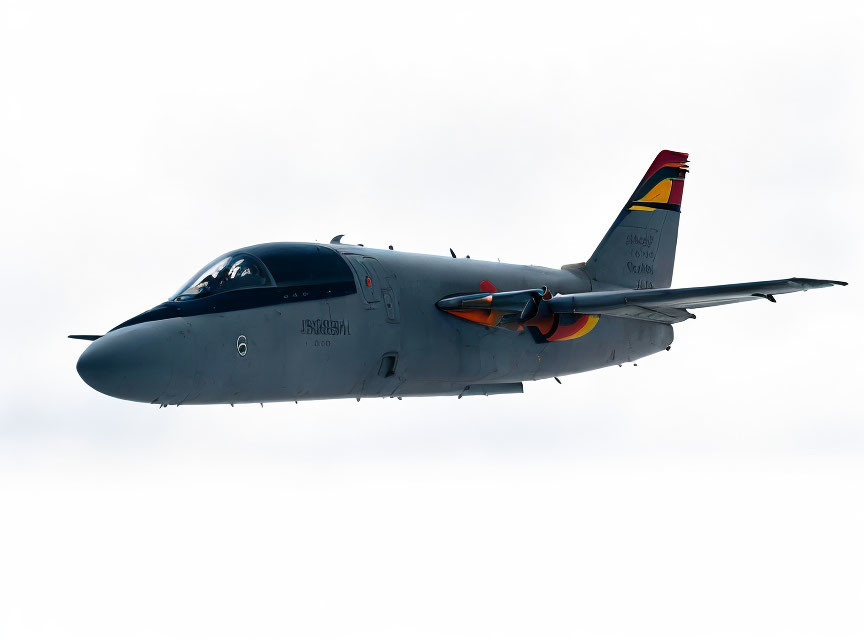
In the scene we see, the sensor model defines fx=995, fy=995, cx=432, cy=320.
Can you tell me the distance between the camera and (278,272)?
15.9m

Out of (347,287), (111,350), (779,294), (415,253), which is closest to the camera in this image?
(111,350)

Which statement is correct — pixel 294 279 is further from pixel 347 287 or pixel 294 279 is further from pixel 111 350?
pixel 111 350

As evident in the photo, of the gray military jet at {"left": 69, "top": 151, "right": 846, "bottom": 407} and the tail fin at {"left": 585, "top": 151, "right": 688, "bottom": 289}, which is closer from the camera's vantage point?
the gray military jet at {"left": 69, "top": 151, "right": 846, "bottom": 407}

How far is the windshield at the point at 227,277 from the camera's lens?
1518cm

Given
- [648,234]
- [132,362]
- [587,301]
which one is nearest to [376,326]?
[587,301]

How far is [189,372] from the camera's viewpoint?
46.6ft

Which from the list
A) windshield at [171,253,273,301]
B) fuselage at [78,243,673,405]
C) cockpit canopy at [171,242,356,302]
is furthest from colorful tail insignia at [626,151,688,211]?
windshield at [171,253,273,301]

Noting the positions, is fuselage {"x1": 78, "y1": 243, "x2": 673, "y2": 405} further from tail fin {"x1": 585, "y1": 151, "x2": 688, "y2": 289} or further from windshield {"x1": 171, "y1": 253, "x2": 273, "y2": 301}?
tail fin {"x1": 585, "y1": 151, "x2": 688, "y2": 289}

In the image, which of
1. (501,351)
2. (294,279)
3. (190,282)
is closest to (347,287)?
(294,279)

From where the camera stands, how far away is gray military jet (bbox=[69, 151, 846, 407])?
14.3 m

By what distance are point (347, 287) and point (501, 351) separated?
426 centimetres

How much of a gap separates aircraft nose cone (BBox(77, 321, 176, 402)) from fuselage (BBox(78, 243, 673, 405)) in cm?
2

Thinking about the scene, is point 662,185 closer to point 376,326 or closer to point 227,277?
point 376,326

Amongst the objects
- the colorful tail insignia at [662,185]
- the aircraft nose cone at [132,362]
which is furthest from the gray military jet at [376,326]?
the colorful tail insignia at [662,185]
